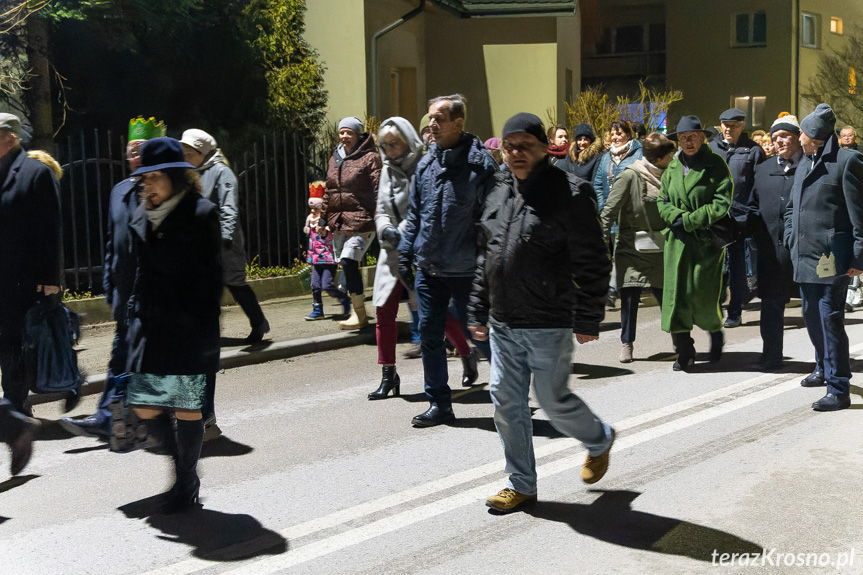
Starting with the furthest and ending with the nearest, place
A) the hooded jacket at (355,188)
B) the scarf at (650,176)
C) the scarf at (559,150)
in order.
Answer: the scarf at (559,150) < the hooded jacket at (355,188) < the scarf at (650,176)

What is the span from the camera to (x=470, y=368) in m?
8.05

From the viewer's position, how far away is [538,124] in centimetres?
500

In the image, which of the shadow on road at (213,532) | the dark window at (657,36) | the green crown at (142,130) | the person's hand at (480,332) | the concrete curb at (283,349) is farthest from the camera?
the dark window at (657,36)

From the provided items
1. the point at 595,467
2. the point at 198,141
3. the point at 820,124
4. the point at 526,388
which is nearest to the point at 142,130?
the point at 198,141

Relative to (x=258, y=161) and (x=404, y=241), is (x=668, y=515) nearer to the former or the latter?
(x=404, y=241)

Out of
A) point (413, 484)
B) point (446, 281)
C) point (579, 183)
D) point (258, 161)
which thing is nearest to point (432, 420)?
point (446, 281)

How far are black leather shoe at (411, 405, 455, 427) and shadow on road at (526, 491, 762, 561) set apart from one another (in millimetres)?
1768

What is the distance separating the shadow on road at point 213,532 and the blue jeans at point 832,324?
4085 millimetres

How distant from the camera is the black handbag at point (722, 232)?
27.6 ft

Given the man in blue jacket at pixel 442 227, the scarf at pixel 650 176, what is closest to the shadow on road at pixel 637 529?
the man in blue jacket at pixel 442 227

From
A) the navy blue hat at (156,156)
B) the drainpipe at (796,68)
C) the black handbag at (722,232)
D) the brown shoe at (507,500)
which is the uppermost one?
the drainpipe at (796,68)

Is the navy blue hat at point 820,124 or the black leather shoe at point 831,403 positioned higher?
the navy blue hat at point 820,124

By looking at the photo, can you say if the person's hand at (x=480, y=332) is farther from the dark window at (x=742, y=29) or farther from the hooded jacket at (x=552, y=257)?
the dark window at (x=742, y=29)

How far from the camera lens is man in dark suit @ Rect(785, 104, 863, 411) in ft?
23.5
